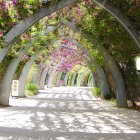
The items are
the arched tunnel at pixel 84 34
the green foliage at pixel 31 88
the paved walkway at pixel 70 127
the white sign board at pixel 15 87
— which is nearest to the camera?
the paved walkway at pixel 70 127

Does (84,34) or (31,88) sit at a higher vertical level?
(84,34)

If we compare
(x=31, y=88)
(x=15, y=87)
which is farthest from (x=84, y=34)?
(x=31, y=88)

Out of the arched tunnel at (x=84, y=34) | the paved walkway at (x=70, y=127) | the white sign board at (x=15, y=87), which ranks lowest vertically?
the paved walkway at (x=70, y=127)

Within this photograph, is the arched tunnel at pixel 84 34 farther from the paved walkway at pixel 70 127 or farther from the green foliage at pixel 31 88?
the green foliage at pixel 31 88

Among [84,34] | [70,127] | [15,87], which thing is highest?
[84,34]

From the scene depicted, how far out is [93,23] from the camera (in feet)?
44.3

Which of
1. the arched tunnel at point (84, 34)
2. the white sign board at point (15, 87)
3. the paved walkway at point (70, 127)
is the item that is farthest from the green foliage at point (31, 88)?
the paved walkway at point (70, 127)

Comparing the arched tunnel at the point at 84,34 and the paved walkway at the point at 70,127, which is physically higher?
the arched tunnel at the point at 84,34

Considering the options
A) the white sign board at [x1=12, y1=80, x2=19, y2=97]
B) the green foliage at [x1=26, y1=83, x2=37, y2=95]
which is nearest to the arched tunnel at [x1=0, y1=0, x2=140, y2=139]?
the white sign board at [x1=12, y1=80, x2=19, y2=97]

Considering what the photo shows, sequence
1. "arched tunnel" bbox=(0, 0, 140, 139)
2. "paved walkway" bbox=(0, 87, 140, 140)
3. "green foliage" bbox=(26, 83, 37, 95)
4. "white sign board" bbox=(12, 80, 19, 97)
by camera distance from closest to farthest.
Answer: "paved walkway" bbox=(0, 87, 140, 140) → "arched tunnel" bbox=(0, 0, 140, 139) → "white sign board" bbox=(12, 80, 19, 97) → "green foliage" bbox=(26, 83, 37, 95)

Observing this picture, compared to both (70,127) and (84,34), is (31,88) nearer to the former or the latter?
(84,34)

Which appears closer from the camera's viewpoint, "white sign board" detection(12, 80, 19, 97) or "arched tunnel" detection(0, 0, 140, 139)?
"arched tunnel" detection(0, 0, 140, 139)

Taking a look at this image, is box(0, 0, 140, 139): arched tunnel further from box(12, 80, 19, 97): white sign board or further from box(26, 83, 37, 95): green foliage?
box(26, 83, 37, 95): green foliage

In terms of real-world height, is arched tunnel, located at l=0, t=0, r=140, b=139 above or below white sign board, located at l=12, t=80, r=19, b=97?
above
